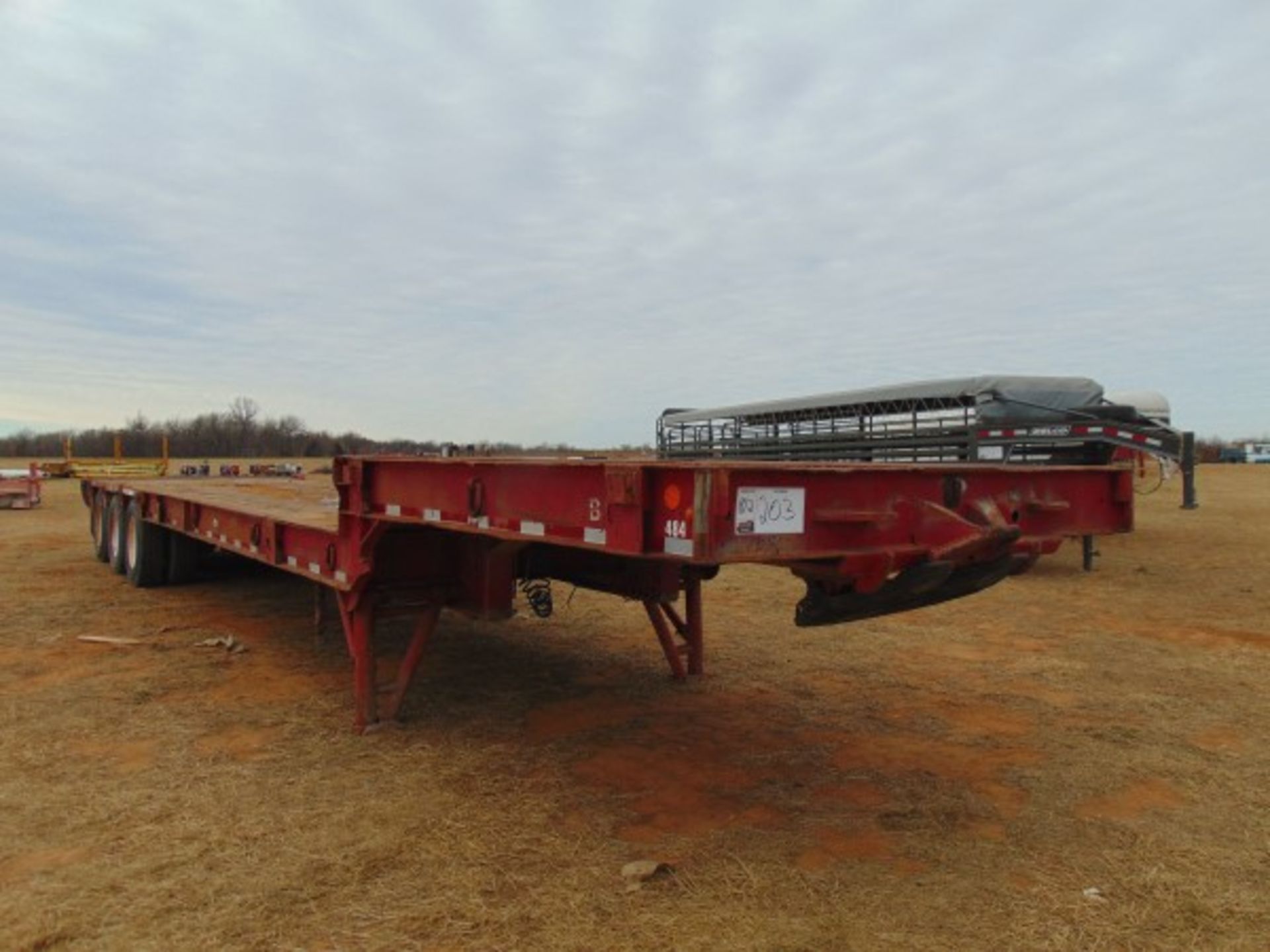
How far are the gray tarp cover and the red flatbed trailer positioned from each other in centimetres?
465

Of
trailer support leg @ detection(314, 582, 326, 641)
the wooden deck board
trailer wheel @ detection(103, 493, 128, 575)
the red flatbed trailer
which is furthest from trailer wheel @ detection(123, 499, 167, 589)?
the red flatbed trailer

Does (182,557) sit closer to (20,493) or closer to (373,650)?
(373,650)

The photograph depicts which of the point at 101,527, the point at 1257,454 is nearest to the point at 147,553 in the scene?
the point at 101,527

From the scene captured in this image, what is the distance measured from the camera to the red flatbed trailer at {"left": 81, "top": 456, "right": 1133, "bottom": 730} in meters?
2.89

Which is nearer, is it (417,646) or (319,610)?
(417,646)

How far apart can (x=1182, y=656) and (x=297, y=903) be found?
6.42 m

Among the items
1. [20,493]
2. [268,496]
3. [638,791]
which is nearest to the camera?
[638,791]

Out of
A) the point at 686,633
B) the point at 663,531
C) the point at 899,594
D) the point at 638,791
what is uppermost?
the point at 663,531

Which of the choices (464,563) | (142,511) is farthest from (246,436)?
(464,563)

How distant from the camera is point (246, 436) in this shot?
76312mm

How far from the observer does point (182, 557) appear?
31.5ft

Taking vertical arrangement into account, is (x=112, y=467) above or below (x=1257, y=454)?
below

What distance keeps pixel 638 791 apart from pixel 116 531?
28.5 feet

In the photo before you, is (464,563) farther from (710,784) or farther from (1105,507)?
(1105,507)
